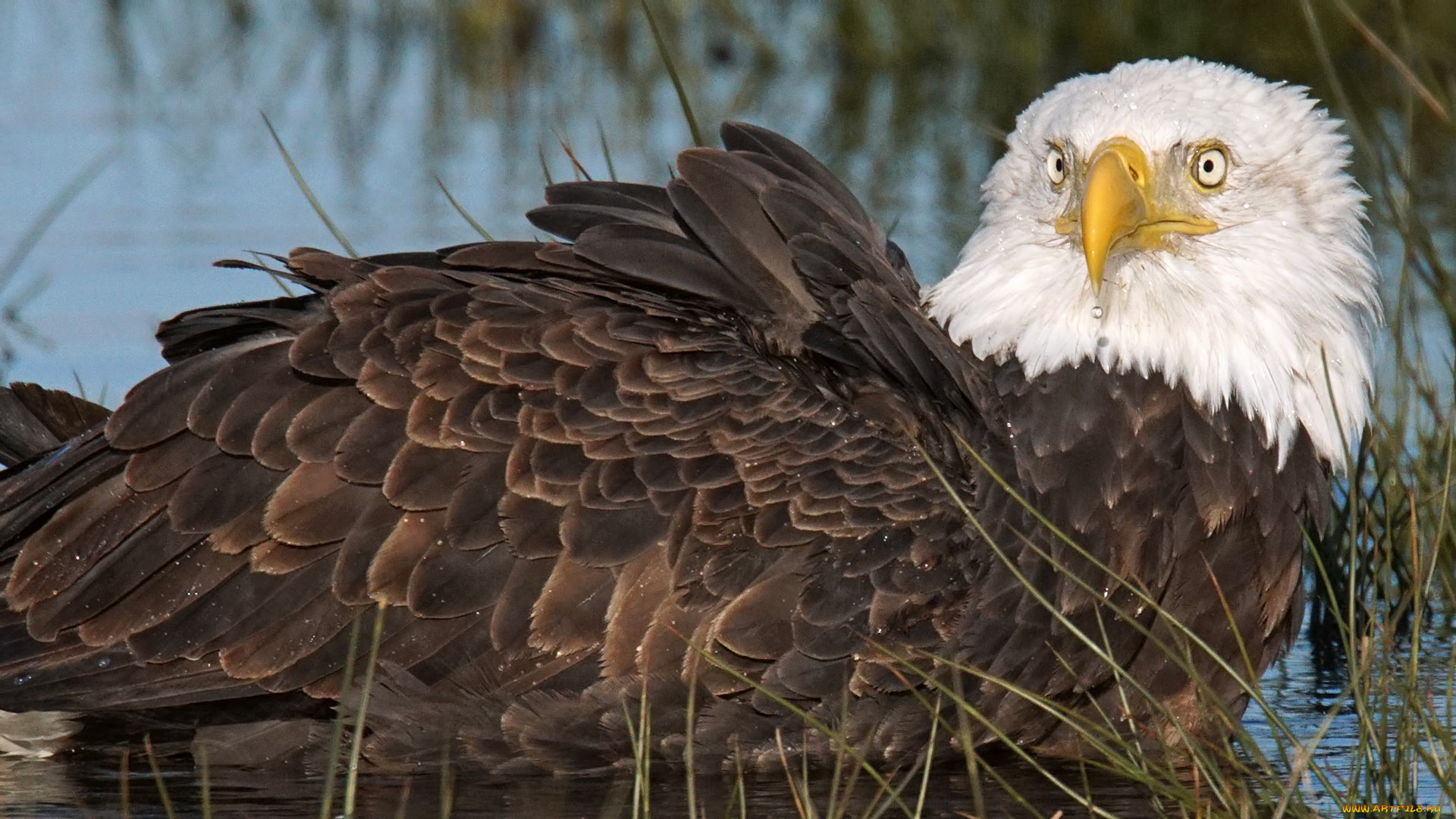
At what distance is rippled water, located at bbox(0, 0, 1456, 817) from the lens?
1142 centimetres

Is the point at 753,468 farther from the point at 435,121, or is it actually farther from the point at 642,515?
the point at 435,121

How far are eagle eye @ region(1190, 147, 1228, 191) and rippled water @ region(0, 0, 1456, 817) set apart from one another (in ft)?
5.26

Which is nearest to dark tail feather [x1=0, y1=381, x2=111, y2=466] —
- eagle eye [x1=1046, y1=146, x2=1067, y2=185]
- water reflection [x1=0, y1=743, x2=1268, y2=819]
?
water reflection [x1=0, y1=743, x2=1268, y2=819]

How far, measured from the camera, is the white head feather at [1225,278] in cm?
606

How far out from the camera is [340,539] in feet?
19.1

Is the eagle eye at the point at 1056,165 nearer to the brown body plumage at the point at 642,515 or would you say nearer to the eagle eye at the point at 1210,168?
the eagle eye at the point at 1210,168

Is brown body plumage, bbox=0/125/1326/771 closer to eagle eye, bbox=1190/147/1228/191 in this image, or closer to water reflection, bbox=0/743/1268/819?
water reflection, bbox=0/743/1268/819

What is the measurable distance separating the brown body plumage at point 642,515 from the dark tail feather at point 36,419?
1.81 ft

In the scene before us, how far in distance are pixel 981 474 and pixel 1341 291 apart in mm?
1087

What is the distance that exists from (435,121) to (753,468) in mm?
9351

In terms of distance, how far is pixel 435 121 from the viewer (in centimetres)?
1463

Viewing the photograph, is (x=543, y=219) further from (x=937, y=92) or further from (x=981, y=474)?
(x=937, y=92)

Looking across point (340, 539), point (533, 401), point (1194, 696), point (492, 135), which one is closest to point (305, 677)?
point (340, 539)

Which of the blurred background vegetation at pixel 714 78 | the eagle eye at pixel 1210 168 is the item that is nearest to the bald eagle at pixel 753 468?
the eagle eye at pixel 1210 168
